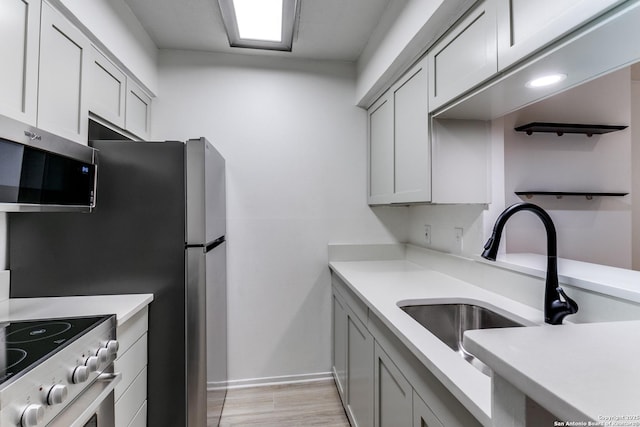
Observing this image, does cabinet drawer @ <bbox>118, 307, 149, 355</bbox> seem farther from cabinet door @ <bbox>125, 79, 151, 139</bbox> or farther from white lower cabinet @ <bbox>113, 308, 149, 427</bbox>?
cabinet door @ <bbox>125, 79, 151, 139</bbox>

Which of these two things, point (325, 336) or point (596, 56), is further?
point (325, 336)

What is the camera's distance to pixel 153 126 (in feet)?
7.43

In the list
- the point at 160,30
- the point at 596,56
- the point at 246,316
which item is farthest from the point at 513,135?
the point at 160,30

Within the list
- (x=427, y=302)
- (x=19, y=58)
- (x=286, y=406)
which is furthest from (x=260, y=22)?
(x=286, y=406)

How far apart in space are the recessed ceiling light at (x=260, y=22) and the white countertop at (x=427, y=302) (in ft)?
5.24

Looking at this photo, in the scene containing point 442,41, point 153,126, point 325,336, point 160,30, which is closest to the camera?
point 442,41

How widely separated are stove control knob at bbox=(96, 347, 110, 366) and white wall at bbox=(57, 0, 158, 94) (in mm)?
1349

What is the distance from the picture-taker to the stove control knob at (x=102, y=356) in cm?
105

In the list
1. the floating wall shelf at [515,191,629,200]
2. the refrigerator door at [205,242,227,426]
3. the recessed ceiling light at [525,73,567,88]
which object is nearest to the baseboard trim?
the refrigerator door at [205,242,227,426]

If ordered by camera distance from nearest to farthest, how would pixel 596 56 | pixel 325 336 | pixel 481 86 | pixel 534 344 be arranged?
pixel 534 344 < pixel 596 56 < pixel 481 86 < pixel 325 336

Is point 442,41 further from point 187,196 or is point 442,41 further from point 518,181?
point 187,196

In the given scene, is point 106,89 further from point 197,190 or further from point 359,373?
point 359,373

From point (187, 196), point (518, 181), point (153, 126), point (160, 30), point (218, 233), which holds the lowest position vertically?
point (218, 233)

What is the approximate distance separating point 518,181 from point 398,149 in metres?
0.67
